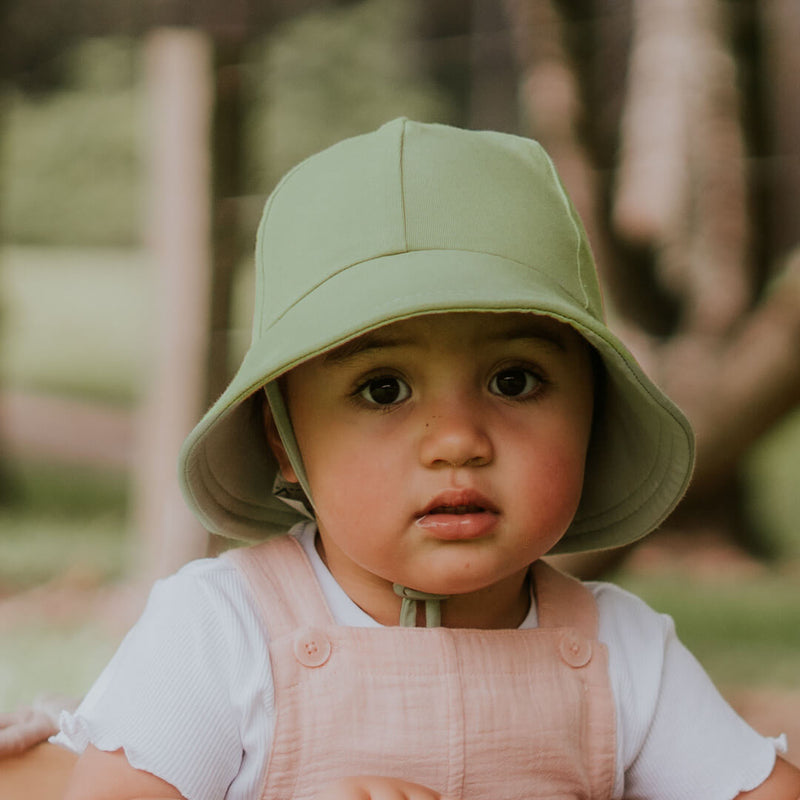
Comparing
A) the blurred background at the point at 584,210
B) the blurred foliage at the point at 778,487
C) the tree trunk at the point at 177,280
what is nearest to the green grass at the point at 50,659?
the blurred background at the point at 584,210

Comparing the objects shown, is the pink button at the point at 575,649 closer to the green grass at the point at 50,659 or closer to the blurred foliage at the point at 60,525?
the green grass at the point at 50,659

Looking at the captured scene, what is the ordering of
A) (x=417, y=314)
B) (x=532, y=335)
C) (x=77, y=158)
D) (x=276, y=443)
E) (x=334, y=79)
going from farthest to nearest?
(x=77, y=158), (x=334, y=79), (x=276, y=443), (x=532, y=335), (x=417, y=314)

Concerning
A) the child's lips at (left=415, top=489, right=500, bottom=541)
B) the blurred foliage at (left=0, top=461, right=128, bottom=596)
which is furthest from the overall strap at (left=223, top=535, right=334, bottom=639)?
the blurred foliage at (left=0, top=461, right=128, bottom=596)

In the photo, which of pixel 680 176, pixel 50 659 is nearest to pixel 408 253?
pixel 50 659

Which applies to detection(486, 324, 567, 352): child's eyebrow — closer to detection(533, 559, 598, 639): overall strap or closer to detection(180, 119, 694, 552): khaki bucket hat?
detection(180, 119, 694, 552): khaki bucket hat

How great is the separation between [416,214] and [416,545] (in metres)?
0.30

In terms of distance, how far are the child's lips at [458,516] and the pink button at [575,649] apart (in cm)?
21

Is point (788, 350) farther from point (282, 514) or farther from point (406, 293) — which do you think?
point (406, 293)

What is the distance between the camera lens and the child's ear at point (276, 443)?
3.81 feet

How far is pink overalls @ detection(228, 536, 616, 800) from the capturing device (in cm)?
101

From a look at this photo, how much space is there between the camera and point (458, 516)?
0.97 meters

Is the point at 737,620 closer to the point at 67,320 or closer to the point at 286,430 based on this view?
the point at 286,430

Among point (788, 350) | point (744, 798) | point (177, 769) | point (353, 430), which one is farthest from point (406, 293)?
point (788, 350)

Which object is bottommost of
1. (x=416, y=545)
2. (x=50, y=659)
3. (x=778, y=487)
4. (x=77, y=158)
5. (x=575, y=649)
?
(x=50, y=659)
